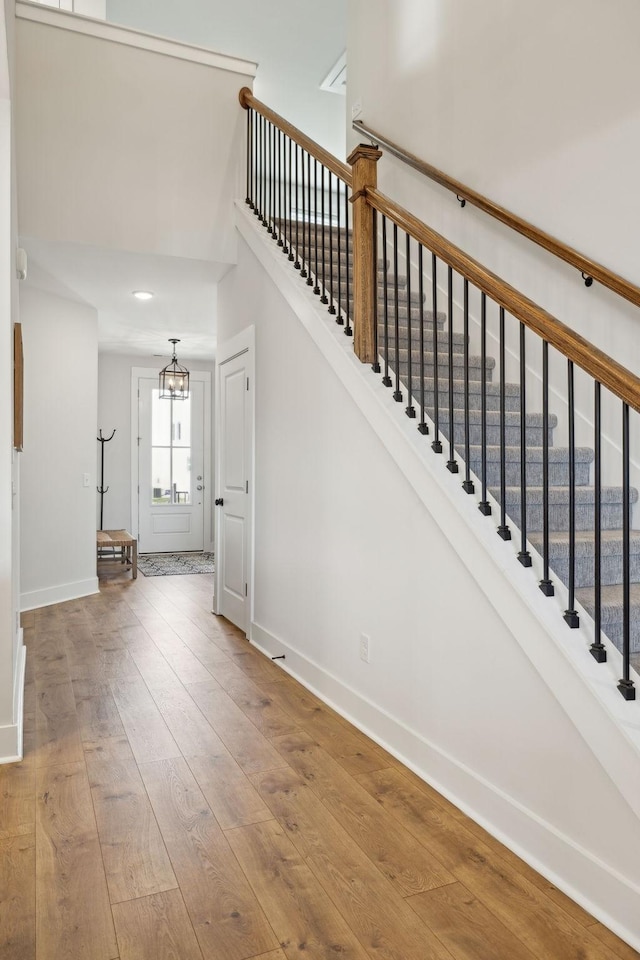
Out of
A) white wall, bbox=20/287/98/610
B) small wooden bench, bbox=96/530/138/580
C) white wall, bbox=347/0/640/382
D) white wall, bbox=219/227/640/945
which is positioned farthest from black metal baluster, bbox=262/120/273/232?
small wooden bench, bbox=96/530/138/580

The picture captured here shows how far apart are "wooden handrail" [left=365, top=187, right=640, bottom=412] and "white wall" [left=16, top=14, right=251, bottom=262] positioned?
Result: 2347 millimetres

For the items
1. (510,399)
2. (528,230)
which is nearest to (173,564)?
(510,399)

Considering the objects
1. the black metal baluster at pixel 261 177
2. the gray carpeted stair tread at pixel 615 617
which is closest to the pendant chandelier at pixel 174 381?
the black metal baluster at pixel 261 177

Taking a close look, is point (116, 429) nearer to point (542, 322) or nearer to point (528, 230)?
point (528, 230)

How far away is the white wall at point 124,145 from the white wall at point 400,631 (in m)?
0.62

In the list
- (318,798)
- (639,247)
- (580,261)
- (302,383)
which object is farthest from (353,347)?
(318,798)

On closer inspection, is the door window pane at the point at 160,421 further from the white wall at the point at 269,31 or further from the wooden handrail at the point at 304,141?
the wooden handrail at the point at 304,141

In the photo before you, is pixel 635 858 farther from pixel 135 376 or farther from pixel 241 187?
pixel 135 376

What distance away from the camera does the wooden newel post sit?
2.96m

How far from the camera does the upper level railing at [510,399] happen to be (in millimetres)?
1877

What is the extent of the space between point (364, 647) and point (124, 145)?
11.8ft

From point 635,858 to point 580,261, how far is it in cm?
223

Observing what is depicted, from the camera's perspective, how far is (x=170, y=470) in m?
8.73

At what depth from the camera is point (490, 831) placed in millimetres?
2129
